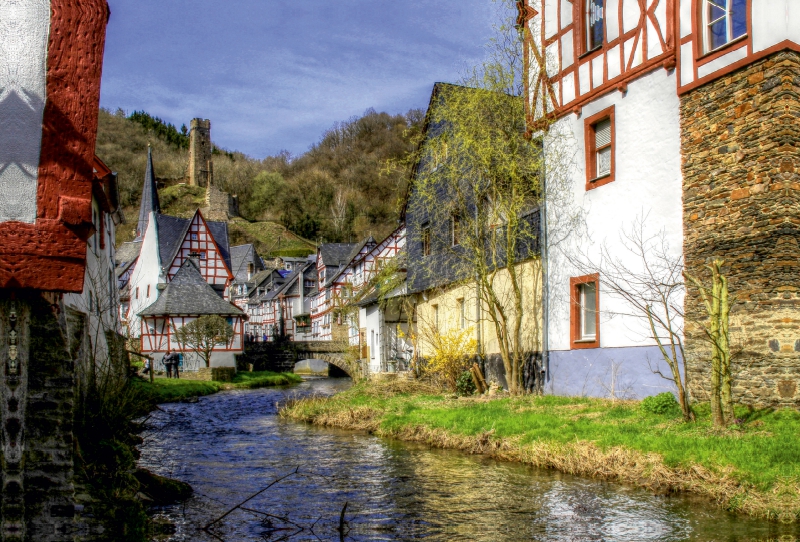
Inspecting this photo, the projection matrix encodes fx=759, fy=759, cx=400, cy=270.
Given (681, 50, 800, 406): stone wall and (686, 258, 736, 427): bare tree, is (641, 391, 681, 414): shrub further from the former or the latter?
(686, 258, 736, 427): bare tree

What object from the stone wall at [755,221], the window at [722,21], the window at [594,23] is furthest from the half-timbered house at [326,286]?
the window at [722,21]

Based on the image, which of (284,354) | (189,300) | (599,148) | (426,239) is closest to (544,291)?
(599,148)

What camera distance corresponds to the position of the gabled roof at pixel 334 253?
192ft

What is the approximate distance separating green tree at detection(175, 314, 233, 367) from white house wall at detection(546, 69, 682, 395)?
2891 cm

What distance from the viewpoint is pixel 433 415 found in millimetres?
16688

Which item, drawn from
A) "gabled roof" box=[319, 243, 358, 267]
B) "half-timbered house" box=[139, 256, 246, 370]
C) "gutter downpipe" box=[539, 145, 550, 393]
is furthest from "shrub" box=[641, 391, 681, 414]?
"gabled roof" box=[319, 243, 358, 267]

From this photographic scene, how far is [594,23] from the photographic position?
664 inches

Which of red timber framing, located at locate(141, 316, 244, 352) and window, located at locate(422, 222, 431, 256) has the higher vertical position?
window, located at locate(422, 222, 431, 256)

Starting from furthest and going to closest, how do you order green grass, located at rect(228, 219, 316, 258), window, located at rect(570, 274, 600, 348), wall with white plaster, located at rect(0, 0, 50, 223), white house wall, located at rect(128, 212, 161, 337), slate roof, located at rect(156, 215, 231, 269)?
green grass, located at rect(228, 219, 316, 258), slate roof, located at rect(156, 215, 231, 269), white house wall, located at rect(128, 212, 161, 337), window, located at rect(570, 274, 600, 348), wall with white plaster, located at rect(0, 0, 50, 223)

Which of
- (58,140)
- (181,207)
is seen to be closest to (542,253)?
(58,140)

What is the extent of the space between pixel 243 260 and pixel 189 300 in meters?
36.1

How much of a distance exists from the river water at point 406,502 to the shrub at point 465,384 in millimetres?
5674

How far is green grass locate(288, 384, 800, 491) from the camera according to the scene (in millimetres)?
9281

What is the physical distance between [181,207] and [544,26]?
90.2 meters
